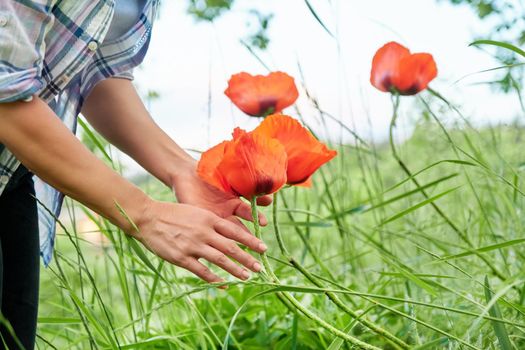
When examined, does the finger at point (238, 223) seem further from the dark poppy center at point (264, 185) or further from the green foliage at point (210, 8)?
the green foliage at point (210, 8)

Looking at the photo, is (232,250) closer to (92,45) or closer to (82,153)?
(82,153)

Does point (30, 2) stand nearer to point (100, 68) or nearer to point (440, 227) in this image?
point (100, 68)

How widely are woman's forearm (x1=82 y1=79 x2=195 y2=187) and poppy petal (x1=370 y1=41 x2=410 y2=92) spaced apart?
340 millimetres

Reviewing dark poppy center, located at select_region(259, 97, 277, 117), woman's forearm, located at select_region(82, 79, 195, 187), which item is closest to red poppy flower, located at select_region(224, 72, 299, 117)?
dark poppy center, located at select_region(259, 97, 277, 117)

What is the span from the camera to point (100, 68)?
1057 millimetres

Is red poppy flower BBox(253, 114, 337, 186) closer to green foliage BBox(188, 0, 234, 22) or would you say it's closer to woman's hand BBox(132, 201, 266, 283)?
woman's hand BBox(132, 201, 266, 283)

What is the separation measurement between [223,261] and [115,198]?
0.40 ft

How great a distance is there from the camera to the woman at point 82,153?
0.76 metres

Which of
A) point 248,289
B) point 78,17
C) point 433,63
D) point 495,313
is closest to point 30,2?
point 78,17

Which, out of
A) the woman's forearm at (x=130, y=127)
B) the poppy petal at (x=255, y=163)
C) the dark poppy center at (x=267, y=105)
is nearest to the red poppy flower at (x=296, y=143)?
the poppy petal at (x=255, y=163)

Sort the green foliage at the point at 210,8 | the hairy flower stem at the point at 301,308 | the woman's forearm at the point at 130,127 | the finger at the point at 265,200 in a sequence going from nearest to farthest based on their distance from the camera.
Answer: the hairy flower stem at the point at 301,308 < the finger at the point at 265,200 < the woman's forearm at the point at 130,127 < the green foliage at the point at 210,8

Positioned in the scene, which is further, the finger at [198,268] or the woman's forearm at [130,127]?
the woman's forearm at [130,127]

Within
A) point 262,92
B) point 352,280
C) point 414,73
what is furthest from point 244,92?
point 352,280

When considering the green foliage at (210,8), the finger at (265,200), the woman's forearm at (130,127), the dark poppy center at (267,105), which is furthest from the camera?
the green foliage at (210,8)
